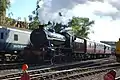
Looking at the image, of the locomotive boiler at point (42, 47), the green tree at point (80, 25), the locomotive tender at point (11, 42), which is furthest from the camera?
the green tree at point (80, 25)

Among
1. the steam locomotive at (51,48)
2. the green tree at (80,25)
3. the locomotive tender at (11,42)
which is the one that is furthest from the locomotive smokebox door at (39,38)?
the green tree at (80,25)

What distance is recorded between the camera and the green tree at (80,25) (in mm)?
97531

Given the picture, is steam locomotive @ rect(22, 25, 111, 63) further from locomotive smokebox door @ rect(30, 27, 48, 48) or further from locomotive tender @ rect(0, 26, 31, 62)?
locomotive tender @ rect(0, 26, 31, 62)

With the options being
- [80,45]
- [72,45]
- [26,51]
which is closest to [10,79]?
[26,51]

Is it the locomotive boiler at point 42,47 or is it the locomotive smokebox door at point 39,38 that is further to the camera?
the locomotive smokebox door at point 39,38

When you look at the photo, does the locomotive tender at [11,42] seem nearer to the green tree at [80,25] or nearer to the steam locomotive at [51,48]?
the steam locomotive at [51,48]

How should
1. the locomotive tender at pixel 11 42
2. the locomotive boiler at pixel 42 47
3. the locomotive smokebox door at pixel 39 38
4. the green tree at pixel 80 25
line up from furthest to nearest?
1. the green tree at pixel 80 25
2. the locomotive tender at pixel 11 42
3. the locomotive smokebox door at pixel 39 38
4. the locomotive boiler at pixel 42 47

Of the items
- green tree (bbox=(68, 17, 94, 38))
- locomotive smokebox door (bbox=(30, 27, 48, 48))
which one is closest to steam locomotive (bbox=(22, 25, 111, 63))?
locomotive smokebox door (bbox=(30, 27, 48, 48))

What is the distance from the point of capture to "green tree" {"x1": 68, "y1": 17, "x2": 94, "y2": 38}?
97531mm

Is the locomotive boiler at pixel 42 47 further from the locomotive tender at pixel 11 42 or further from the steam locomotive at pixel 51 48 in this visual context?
the locomotive tender at pixel 11 42

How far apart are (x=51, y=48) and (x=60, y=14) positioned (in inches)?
2489

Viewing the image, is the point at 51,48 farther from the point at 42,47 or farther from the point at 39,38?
the point at 39,38

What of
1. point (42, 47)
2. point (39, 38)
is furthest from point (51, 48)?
point (39, 38)

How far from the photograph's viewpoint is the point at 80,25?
103250 millimetres
